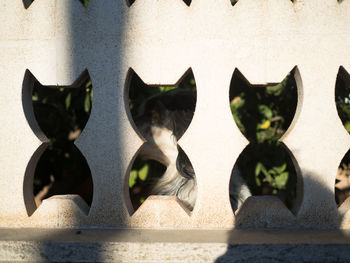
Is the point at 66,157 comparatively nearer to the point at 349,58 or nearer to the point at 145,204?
the point at 145,204

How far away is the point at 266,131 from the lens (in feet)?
13.2

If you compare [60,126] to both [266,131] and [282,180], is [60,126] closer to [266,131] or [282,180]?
[266,131]

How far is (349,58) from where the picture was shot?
220cm

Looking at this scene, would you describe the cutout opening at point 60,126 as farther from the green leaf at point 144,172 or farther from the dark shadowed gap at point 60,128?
the green leaf at point 144,172

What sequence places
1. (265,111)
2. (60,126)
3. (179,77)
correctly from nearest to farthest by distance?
(179,77) → (265,111) → (60,126)

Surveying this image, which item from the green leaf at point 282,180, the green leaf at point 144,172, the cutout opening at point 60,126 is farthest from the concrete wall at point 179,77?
the green leaf at point 144,172

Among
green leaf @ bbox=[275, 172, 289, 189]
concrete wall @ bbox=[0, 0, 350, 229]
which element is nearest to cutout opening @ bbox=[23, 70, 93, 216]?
concrete wall @ bbox=[0, 0, 350, 229]

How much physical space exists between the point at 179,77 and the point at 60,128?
85.8 inches

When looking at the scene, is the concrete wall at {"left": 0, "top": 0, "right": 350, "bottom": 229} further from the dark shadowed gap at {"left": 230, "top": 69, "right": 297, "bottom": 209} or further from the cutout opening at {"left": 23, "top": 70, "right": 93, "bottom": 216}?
the dark shadowed gap at {"left": 230, "top": 69, "right": 297, "bottom": 209}

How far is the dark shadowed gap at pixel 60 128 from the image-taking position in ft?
12.5

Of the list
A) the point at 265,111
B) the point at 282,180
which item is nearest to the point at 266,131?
the point at 265,111

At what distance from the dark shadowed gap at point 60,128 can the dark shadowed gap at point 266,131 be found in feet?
4.19

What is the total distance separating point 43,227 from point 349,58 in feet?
5.35

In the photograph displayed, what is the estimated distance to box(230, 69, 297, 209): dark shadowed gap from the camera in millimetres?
3854
